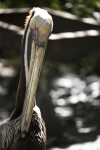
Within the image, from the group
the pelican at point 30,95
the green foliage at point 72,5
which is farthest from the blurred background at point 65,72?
the pelican at point 30,95

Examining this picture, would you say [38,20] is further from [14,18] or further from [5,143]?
[14,18]

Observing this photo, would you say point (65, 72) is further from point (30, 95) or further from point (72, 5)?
point (30, 95)

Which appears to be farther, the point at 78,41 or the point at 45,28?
the point at 78,41

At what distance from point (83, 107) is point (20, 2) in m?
1.81

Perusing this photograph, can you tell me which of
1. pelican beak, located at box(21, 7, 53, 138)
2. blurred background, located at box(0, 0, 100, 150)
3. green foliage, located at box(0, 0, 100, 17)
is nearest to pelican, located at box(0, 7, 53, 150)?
pelican beak, located at box(21, 7, 53, 138)

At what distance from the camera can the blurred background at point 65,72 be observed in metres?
5.60

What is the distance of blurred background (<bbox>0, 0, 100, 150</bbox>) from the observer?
5602 millimetres

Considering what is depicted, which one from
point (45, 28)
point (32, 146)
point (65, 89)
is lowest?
point (65, 89)

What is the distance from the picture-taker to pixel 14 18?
282 inches

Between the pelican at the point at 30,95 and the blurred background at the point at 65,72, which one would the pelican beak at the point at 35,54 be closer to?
the pelican at the point at 30,95

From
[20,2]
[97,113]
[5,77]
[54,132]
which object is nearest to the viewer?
[54,132]

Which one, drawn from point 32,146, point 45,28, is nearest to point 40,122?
point 32,146

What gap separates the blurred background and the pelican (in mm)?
1441

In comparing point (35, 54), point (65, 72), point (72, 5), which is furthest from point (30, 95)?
point (65, 72)
